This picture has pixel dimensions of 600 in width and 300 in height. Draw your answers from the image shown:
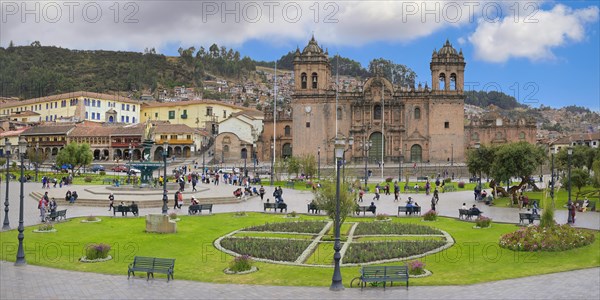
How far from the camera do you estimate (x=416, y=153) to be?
226ft

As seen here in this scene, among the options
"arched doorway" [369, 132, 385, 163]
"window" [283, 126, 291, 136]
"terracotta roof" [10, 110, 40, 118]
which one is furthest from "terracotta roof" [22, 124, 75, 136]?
"arched doorway" [369, 132, 385, 163]

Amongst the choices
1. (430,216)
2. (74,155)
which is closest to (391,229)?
(430,216)

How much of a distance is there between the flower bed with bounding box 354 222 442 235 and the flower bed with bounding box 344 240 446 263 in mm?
2364

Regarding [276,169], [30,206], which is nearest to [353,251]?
[30,206]

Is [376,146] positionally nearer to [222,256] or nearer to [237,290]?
[222,256]

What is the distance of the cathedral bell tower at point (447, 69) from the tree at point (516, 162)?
116 feet

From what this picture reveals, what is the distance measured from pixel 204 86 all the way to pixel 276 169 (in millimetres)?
104615

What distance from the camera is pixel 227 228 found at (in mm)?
23422

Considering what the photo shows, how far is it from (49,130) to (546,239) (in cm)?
7446

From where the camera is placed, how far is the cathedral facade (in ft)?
224

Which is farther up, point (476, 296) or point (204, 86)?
point (204, 86)

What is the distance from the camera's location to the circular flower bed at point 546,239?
17.7 meters

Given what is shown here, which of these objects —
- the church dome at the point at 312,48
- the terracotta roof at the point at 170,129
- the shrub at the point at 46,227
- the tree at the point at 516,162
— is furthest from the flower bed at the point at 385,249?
the terracotta roof at the point at 170,129

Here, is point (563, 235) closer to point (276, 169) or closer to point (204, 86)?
point (276, 169)
